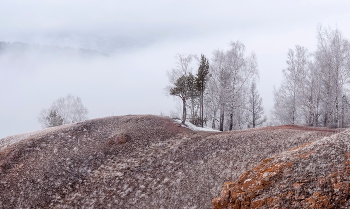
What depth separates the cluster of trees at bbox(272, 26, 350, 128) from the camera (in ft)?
98.6

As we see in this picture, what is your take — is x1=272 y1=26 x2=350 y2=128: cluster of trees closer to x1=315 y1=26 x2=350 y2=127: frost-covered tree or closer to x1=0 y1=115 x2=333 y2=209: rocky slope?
x1=315 y1=26 x2=350 y2=127: frost-covered tree

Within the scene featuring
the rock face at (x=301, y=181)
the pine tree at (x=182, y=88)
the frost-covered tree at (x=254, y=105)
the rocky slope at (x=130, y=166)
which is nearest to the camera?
the rock face at (x=301, y=181)

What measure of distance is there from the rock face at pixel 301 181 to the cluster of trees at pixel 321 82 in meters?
23.7

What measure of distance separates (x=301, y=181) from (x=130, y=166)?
1242cm

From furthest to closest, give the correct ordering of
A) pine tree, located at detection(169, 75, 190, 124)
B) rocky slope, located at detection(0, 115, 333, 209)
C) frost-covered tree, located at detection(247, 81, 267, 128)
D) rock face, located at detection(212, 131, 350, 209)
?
frost-covered tree, located at detection(247, 81, 267, 128), pine tree, located at detection(169, 75, 190, 124), rocky slope, located at detection(0, 115, 333, 209), rock face, located at detection(212, 131, 350, 209)

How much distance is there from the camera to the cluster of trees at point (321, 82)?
30.0 metres

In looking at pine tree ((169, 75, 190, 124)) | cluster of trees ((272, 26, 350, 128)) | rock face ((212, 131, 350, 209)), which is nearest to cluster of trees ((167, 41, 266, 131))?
pine tree ((169, 75, 190, 124))

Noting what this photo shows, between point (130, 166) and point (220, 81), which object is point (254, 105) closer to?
point (220, 81)

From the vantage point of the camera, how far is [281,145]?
15.3m

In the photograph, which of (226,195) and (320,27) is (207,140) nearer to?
(226,195)

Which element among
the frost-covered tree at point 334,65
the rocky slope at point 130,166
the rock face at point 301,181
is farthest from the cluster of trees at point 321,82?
the rock face at point 301,181

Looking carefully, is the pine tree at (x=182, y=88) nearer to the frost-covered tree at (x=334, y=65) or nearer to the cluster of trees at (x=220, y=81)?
the cluster of trees at (x=220, y=81)

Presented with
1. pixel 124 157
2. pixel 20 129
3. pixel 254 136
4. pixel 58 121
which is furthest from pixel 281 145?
pixel 20 129

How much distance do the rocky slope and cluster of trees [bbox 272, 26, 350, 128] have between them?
17177 millimetres
